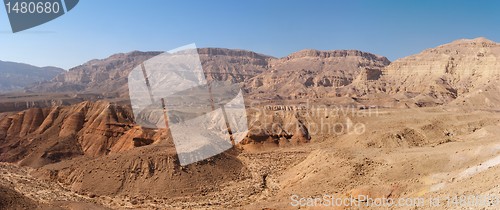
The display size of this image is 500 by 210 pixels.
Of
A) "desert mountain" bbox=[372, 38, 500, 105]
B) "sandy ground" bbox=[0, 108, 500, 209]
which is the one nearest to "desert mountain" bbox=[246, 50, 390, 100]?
"desert mountain" bbox=[372, 38, 500, 105]

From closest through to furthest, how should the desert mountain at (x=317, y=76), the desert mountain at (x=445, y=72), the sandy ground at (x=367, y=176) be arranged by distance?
the sandy ground at (x=367, y=176) < the desert mountain at (x=445, y=72) < the desert mountain at (x=317, y=76)

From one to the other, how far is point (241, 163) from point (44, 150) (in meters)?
24.1

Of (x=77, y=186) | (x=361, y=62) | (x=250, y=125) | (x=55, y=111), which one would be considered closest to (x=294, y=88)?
(x=361, y=62)

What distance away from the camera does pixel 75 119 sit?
53531 mm

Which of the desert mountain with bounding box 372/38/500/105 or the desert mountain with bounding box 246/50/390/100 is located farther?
the desert mountain with bounding box 246/50/390/100

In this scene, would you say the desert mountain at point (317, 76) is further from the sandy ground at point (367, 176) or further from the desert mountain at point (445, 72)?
the sandy ground at point (367, 176)

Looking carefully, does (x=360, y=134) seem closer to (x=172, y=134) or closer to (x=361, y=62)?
(x=172, y=134)

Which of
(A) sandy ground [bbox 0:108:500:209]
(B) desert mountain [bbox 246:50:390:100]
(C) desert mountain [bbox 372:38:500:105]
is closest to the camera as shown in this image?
(A) sandy ground [bbox 0:108:500:209]

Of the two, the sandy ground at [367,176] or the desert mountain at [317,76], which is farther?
the desert mountain at [317,76]

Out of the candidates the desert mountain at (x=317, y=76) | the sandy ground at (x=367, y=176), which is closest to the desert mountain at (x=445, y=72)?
the desert mountain at (x=317, y=76)

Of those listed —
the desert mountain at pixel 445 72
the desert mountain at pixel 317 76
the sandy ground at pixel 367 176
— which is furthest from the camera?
the desert mountain at pixel 317 76

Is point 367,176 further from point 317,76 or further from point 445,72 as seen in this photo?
point 317,76

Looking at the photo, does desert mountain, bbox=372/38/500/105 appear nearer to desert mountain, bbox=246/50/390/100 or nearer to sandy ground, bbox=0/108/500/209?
desert mountain, bbox=246/50/390/100

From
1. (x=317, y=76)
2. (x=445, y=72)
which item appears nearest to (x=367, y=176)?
(x=445, y=72)
